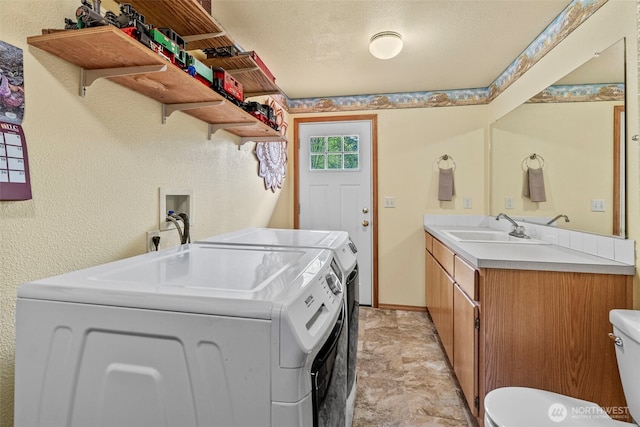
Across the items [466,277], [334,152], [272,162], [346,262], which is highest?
[334,152]

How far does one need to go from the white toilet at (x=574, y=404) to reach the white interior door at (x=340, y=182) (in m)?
2.14

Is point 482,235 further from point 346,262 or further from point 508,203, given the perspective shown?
point 346,262

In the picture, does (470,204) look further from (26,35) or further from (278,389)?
(26,35)

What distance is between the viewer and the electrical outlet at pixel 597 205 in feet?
5.17

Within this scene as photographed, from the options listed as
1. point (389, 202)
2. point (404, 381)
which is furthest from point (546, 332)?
point (389, 202)

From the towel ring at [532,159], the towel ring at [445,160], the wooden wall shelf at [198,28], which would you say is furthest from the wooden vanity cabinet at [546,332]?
the towel ring at [445,160]

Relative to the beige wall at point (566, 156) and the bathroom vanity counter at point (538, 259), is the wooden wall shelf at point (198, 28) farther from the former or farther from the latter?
the beige wall at point (566, 156)

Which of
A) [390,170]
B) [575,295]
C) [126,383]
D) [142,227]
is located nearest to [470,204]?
[390,170]

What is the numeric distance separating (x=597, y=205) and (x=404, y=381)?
1492 millimetres

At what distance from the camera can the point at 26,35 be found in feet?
3.04

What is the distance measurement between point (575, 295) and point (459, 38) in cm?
173

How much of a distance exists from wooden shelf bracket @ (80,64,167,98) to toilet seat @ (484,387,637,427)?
173 cm

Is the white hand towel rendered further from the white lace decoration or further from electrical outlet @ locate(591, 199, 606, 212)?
the white lace decoration

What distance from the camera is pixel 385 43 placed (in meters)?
2.03
